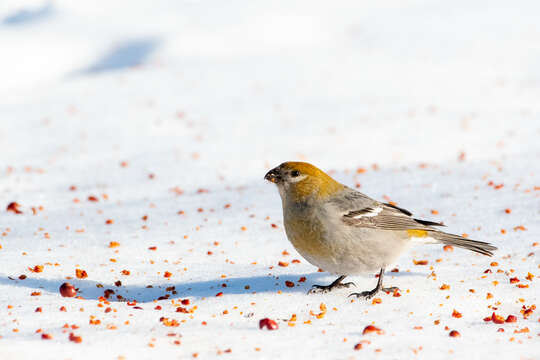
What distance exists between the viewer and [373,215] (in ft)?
18.7

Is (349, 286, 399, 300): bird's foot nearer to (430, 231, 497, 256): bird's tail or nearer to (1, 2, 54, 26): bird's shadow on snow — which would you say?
(430, 231, 497, 256): bird's tail

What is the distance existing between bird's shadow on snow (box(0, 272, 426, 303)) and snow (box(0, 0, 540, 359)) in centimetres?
3

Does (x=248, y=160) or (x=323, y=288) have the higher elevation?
(x=248, y=160)

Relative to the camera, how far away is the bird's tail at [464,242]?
588cm

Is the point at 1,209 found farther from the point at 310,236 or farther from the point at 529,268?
the point at 529,268

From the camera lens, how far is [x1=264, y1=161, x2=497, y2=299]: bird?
17.8ft

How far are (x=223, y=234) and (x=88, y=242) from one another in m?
1.39

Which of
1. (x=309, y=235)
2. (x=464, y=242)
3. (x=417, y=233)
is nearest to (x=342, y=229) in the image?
(x=309, y=235)

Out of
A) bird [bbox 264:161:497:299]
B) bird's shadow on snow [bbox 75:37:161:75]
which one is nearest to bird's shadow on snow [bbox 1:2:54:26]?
bird's shadow on snow [bbox 75:37:161:75]

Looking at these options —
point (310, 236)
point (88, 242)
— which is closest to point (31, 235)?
point (88, 242)

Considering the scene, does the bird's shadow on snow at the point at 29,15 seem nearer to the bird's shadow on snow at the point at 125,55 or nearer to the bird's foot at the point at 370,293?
the bird's shadow on snow at the point at 125,55

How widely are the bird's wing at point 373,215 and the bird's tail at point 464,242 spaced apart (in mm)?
Answer: 117

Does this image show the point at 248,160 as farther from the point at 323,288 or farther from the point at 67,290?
the point at 67,290

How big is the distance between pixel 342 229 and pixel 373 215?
399mm
